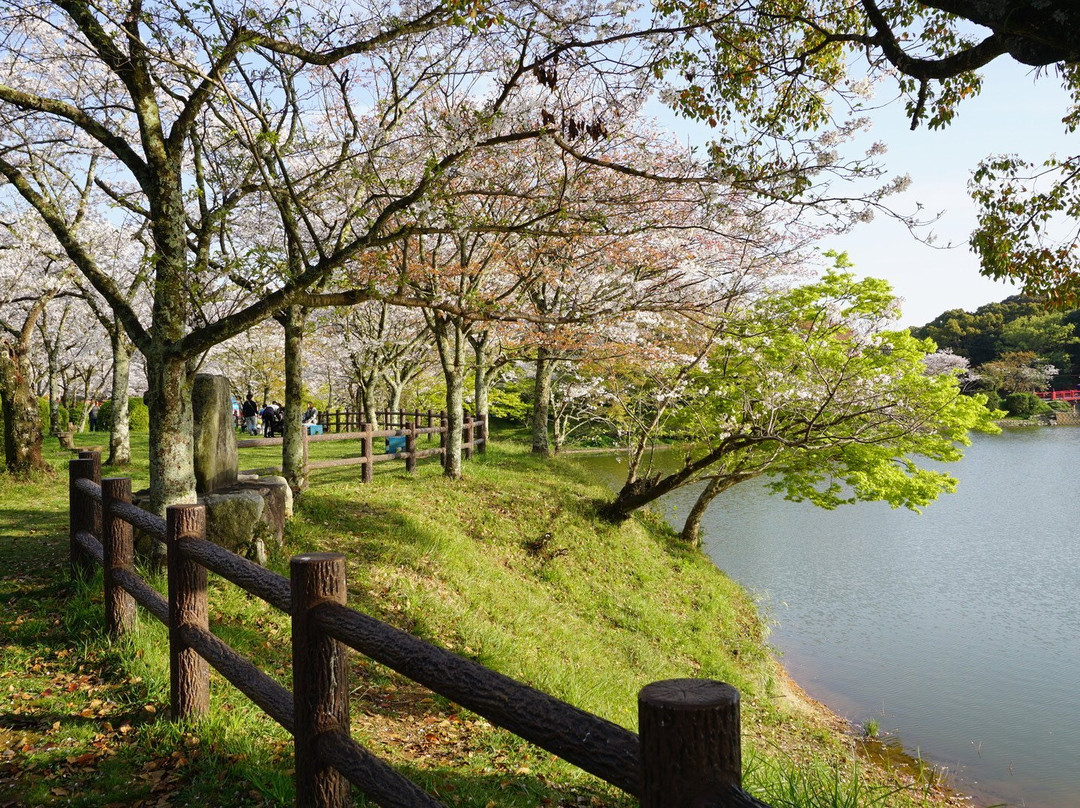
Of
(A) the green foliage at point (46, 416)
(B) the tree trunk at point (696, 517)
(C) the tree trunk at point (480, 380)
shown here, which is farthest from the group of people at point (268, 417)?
(B) the tree trunk at point (696, 517)

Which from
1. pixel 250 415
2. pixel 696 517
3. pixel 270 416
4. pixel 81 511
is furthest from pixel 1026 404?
pixel 81 511

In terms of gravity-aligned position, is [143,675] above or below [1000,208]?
below

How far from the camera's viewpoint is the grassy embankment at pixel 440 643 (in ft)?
12.5

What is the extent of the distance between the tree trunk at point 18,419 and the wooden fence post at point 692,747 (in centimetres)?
1460

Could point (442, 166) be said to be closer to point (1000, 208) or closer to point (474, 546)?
point (1000, 208)

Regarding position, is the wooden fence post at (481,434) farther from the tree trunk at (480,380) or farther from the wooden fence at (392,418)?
the wooden fence at (392,418)

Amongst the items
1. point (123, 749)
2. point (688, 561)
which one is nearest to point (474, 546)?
point (688, 561)

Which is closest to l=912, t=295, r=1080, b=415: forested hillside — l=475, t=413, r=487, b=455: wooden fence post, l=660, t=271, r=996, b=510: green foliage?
l=660, t=271, r=996, b=510: green foliage

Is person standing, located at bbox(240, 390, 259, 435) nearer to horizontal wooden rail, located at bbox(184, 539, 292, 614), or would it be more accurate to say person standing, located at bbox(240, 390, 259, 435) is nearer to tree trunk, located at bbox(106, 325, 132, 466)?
tree trunk, located at bbox(106, 325, 132, 466)

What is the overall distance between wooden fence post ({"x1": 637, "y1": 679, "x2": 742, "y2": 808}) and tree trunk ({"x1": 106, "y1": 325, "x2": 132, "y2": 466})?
15617 mm

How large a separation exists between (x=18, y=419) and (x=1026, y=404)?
57.2 m

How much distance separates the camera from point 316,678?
2.85 metres

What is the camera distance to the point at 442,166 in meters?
6.29

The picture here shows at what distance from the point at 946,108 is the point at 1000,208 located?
117 cm
